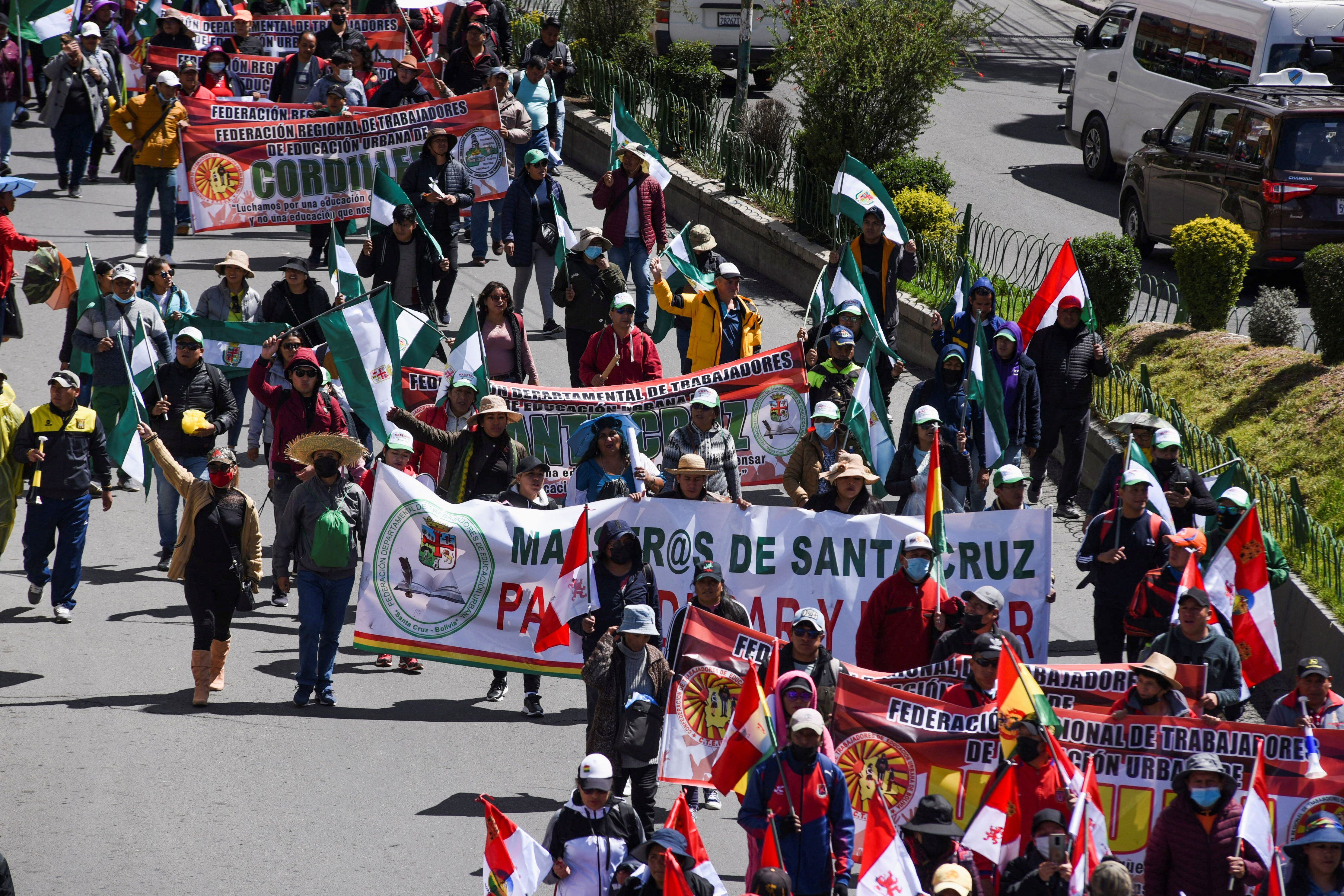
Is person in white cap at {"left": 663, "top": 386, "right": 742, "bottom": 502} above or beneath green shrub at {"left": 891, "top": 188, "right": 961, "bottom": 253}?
beneath

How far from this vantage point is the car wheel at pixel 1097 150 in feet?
71.8

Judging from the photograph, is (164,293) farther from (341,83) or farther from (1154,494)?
(1154,494)

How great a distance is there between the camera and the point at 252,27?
20938 millimetres

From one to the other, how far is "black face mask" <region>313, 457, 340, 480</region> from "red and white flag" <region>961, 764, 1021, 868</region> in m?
4.61

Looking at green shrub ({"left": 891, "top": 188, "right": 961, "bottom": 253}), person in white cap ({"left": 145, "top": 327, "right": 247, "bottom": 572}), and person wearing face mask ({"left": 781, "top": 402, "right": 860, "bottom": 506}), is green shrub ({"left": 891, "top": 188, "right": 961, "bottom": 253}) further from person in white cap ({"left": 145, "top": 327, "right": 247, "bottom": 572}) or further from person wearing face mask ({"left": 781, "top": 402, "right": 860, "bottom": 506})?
person in white cap ({"left": 145, "top": 327, "right": 247, "bottom": 572})

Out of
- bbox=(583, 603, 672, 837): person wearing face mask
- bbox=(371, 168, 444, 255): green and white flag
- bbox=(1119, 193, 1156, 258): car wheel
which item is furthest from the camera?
bbox=(1119, 193, 1156, 258): car wheel

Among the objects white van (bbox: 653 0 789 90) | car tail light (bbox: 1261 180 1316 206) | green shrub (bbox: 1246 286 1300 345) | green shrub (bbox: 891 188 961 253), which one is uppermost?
white van (bbox: 653 0 789 90)

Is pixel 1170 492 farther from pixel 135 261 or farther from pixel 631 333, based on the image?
pixel 135 261

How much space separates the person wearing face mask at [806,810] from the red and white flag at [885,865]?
0.43 meters

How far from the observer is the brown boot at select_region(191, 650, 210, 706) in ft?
33.4

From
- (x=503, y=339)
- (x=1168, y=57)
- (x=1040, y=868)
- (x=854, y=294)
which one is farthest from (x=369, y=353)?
(x=1168, y=57)

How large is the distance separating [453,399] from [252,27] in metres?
11.0

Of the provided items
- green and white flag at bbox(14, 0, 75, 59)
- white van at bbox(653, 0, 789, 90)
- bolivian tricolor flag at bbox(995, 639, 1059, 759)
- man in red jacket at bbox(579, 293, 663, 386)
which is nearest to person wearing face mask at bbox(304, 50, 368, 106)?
green and white flag at bbox(14, 0, 75, 59)

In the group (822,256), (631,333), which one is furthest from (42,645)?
(822,256)
